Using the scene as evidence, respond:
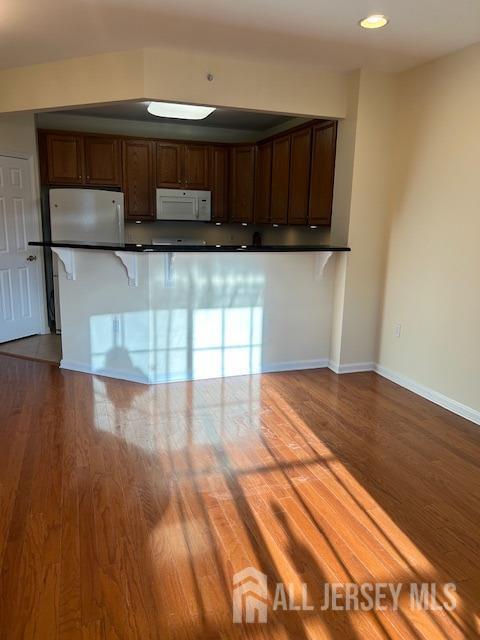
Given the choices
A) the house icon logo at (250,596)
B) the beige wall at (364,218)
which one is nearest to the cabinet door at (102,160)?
the beige wall at (364,218)

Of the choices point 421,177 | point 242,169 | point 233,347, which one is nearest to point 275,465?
point 233,347

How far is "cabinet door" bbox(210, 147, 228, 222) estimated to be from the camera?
5789 mm

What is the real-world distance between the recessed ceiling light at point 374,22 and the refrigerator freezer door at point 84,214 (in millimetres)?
3289

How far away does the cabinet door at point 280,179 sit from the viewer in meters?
4.85

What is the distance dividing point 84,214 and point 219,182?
176 cm

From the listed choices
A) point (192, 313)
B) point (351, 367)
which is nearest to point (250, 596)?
point (192, 313)

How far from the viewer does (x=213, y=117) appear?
17.6ft

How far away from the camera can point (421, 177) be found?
11.9 feet

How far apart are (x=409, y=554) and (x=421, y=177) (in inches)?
111

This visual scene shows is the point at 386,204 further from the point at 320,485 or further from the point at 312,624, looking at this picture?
the point at 312,624

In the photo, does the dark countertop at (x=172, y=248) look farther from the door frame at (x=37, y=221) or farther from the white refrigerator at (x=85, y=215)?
the door frame at (x=37, y=221)

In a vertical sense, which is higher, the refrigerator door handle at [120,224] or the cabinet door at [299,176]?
the cabinet door at [299,176]

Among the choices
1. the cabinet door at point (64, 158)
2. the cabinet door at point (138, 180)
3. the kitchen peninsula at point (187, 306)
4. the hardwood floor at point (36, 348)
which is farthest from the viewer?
the cabinet door at point (138, 180)

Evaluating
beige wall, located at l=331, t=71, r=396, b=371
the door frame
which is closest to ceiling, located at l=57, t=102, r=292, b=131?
the door frame
